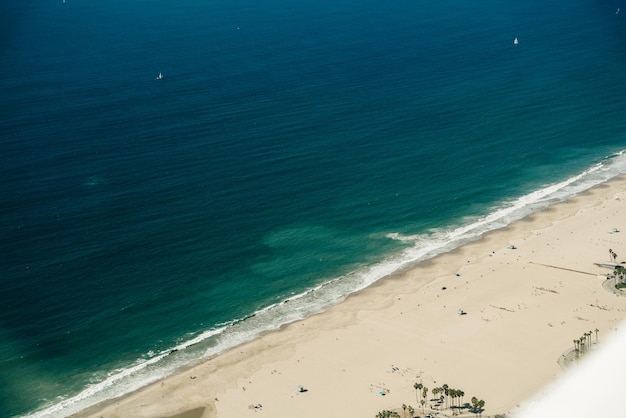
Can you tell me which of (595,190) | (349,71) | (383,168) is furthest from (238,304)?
(349,71)

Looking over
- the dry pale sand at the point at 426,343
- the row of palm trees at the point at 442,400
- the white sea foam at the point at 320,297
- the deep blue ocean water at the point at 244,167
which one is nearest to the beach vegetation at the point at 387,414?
the row of palm trees at the point at 442,400

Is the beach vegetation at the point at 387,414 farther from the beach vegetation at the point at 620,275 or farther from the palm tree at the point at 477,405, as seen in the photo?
the beach vegetation at the point at 620,275

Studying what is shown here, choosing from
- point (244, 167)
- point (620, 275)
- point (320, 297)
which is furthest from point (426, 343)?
point (244, 167)

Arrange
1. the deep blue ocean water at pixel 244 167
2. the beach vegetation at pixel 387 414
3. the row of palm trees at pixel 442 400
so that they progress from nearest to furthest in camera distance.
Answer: the beach vegetation at pixel 387 414
the row of palm trees at pixel 442 400
the deep blue ocean water at pixel 244 167

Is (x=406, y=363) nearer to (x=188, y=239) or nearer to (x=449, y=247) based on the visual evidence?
(x=449, y=247)

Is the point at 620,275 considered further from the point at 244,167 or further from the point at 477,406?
the point at 244,167

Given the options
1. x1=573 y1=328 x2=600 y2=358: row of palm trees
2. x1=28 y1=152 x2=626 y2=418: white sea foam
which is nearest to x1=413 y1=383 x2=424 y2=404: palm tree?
x1=573 y1=328 x2=600 y2=358: row of palm trees

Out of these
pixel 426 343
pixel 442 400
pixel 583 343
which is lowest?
pixel 583 343
